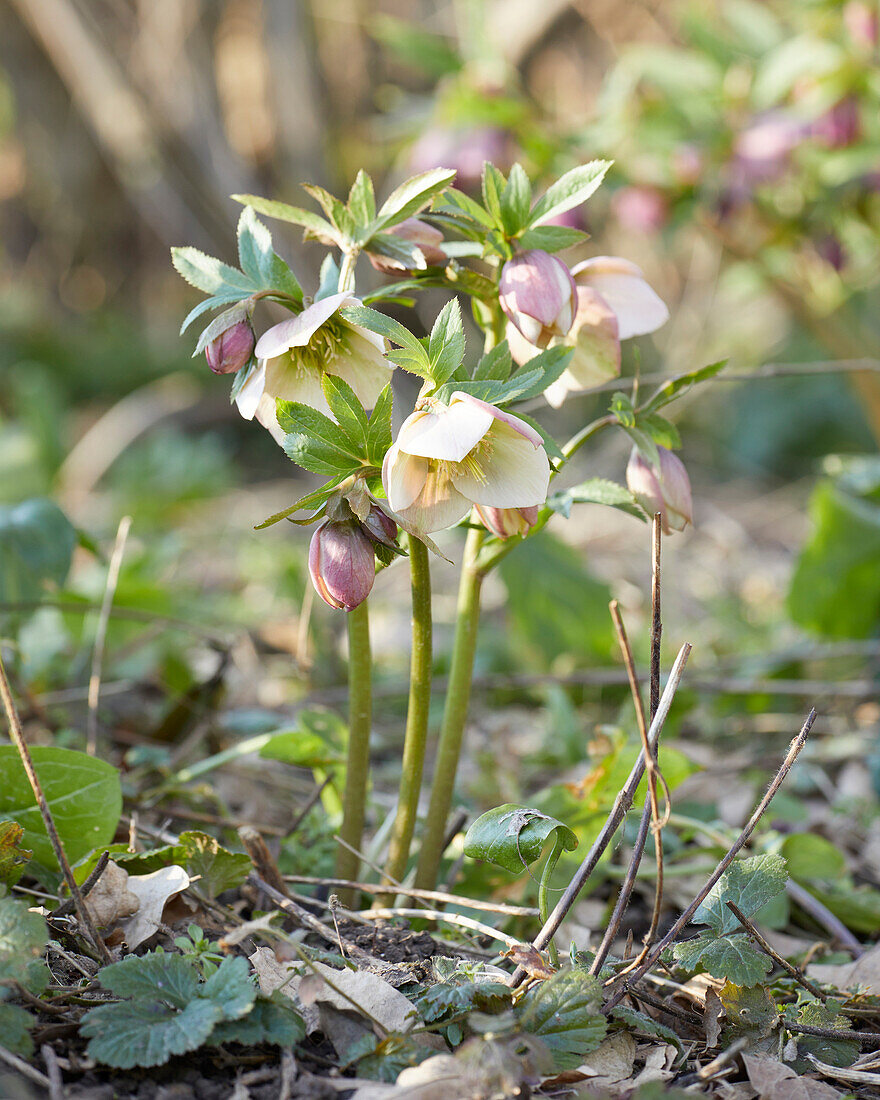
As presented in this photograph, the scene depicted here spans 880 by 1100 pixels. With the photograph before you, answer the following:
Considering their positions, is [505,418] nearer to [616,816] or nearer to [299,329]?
[299,329]

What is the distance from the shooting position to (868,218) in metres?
1.73

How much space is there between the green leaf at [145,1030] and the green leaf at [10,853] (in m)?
0.15

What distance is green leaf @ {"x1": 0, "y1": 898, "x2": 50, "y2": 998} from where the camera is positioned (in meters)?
0.58

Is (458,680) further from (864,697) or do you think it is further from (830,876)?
(864,697)

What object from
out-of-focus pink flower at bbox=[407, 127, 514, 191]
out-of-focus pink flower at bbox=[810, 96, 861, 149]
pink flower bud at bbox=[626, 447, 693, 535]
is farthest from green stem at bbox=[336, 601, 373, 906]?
out-of-focus pink flower at bbox=[810, 96, 861, 149]

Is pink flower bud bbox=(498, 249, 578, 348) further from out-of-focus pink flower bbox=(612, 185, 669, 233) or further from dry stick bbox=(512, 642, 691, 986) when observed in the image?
out-of-focus pink flower bbox=(612, 185, 669, 233)

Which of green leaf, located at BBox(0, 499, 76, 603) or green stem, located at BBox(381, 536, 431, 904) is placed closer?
green stem, located at BBox(381, 536, 431, 904)

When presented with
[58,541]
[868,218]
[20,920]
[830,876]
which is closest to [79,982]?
[20,920]

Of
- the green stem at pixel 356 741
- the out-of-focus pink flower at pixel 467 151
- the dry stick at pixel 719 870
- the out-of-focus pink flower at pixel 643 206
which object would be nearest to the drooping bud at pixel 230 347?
the green stem at pixel 356 741

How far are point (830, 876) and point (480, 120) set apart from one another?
131 centimetres

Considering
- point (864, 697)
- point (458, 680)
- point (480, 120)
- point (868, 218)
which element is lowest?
point (864, 697)

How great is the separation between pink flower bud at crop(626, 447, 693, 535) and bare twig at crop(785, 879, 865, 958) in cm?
44

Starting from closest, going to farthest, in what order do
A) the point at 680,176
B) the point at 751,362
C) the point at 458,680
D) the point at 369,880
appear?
the point at 458,680, the point at 369,880, the point at 680,176, the point at 751,362

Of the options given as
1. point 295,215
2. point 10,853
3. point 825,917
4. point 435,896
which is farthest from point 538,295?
point 825,917
